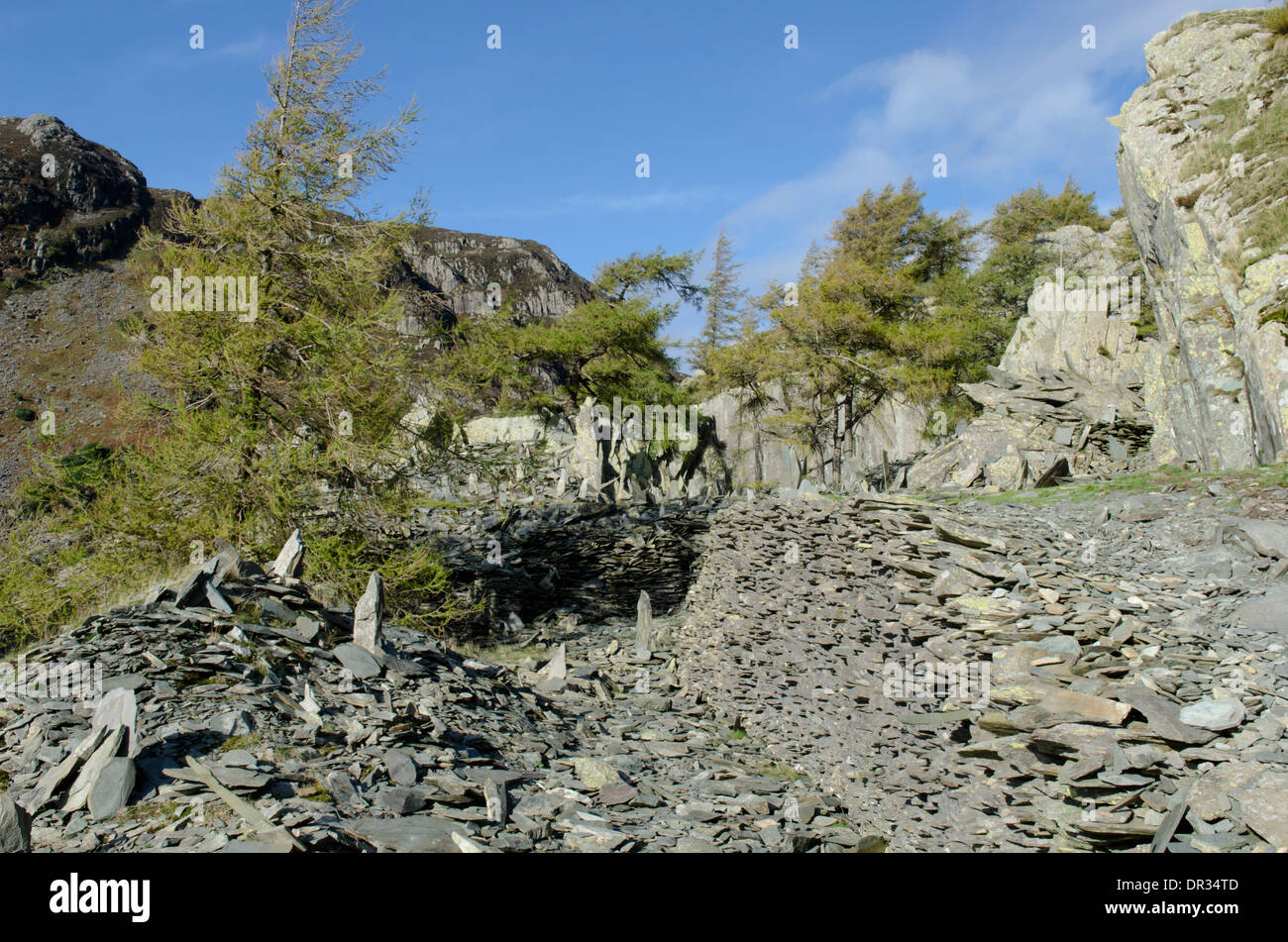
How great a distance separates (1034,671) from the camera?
6000mm

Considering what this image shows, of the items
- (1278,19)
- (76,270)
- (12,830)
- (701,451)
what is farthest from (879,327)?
(76,270)

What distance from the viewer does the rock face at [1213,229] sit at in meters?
11.7

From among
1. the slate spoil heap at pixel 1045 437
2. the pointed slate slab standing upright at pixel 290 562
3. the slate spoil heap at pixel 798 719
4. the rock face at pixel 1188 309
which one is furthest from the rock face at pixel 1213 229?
the pointed slate slab standing upright at pixel 290 562

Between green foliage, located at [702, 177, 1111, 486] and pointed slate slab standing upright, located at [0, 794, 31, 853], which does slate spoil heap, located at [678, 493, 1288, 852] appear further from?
green foliage, located at [702, 177, 1111, 486]

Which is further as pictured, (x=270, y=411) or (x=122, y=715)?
(x=270, y=411)

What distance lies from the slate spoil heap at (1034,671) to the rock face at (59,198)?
9789cm

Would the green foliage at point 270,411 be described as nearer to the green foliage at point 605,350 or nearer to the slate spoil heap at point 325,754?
the slate spoil heap at point 325,754

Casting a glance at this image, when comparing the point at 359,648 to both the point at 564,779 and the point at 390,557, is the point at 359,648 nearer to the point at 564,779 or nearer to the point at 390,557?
the point at 564,779

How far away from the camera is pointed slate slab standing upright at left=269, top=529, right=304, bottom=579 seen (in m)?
9.23

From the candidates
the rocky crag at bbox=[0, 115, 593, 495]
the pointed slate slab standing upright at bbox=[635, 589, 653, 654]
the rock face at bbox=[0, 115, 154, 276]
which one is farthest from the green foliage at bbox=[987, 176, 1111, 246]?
the rock face at bbox=[0, 115, 154, 276]

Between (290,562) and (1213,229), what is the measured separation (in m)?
17.0

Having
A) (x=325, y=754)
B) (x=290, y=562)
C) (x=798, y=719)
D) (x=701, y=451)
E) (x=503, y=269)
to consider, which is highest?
(x=503, y=269)

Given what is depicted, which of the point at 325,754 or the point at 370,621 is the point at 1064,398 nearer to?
the point at 370,621
